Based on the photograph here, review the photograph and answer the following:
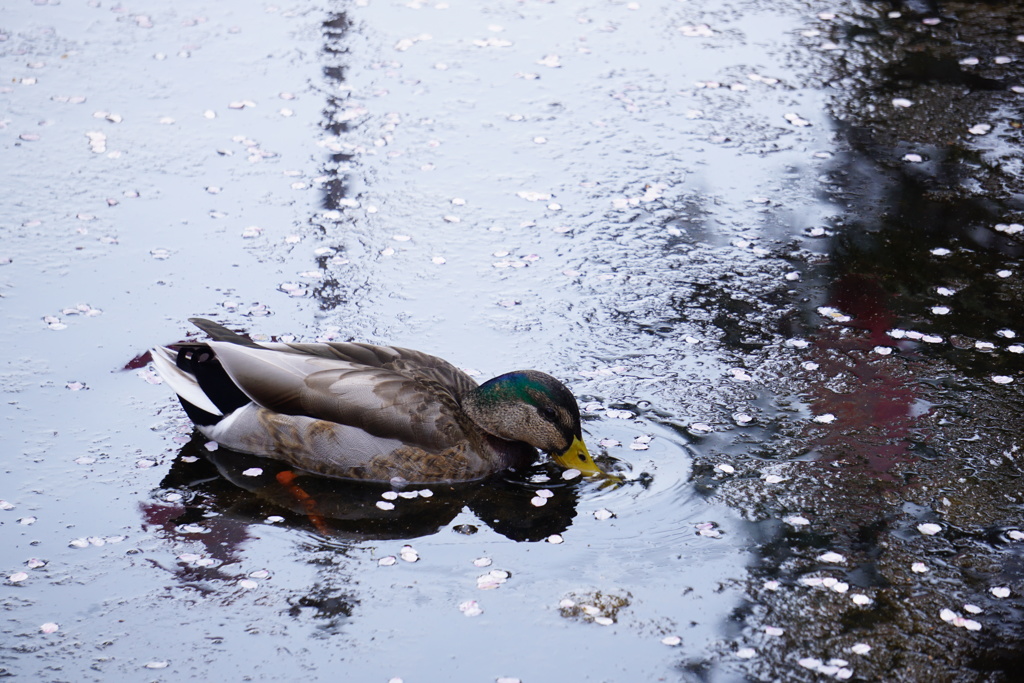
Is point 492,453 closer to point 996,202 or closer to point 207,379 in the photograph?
point 207,379

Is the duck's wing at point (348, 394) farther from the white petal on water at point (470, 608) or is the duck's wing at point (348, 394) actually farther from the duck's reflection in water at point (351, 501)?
the white petal on water at point (470, 608)

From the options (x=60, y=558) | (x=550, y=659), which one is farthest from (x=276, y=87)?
(x=550, y=659)

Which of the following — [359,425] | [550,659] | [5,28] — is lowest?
[550,659]

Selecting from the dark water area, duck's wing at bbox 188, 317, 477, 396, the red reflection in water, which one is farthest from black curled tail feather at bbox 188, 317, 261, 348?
the red reflection in water

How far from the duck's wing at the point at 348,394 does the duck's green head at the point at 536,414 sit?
0.18 meters

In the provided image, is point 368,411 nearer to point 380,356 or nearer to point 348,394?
point 348,394

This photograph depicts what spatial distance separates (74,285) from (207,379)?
1838mm

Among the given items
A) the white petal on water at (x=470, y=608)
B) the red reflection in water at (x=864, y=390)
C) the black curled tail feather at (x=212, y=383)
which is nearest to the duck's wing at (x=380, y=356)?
the black curled tail feather at (x=212, y=383)

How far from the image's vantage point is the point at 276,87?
9.54 m

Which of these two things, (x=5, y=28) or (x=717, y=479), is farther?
(x=5, y=28)

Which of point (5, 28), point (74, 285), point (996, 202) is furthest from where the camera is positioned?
point (5, 28)

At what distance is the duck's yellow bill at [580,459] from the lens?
539cm

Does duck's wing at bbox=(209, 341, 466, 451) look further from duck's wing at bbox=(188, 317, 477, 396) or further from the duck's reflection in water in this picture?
the duck's reflection in water

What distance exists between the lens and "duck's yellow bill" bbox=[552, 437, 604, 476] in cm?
539
